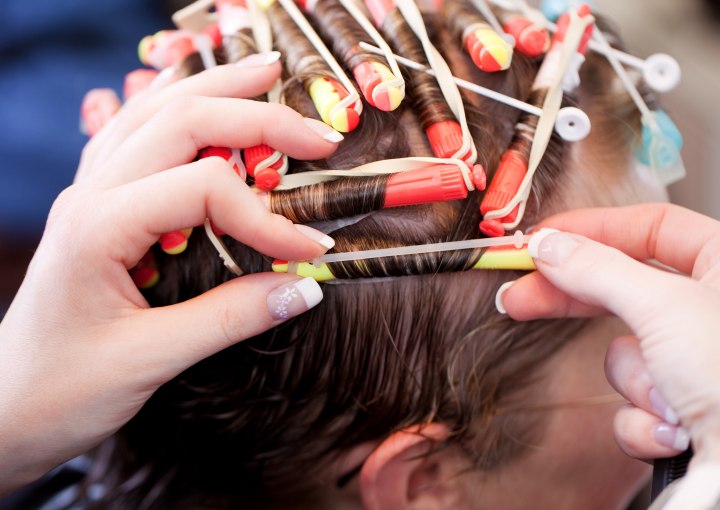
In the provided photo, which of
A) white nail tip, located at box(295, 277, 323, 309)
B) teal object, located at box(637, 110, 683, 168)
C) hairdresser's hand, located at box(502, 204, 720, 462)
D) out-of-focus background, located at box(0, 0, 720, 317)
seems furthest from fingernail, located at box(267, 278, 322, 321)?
out-of-focus background, located at box(0, 0, 720, 317)

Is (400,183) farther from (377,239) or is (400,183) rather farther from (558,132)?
(558,132)

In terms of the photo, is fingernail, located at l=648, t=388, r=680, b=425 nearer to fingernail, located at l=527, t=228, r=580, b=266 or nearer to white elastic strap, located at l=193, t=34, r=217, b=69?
fingernail, located at l=527, t=228, r=580, b=266

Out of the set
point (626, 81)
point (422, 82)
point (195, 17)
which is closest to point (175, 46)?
point (195, 17)

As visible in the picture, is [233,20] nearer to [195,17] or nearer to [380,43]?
[195,17]

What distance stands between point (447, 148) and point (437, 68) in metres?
0.11

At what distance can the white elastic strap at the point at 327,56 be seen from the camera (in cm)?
67

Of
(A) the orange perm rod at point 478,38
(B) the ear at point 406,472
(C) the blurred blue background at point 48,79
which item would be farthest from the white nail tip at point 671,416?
(C) the blurred blue background at point 48,79

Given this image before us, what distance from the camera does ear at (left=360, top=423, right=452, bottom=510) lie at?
0.79 meters

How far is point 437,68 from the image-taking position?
2.33 feet

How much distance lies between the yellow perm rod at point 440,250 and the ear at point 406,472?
235 millimetres

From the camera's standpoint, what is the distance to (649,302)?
569 millimetres

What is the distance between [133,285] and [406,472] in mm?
416

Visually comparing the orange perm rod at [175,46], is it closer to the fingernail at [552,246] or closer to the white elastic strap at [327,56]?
the white elastic strap at [327,56]

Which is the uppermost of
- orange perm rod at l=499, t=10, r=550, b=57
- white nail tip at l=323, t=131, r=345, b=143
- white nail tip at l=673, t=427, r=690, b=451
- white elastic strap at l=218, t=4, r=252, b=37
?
white elastic strap at l=218, t=4, r=252, b=37
